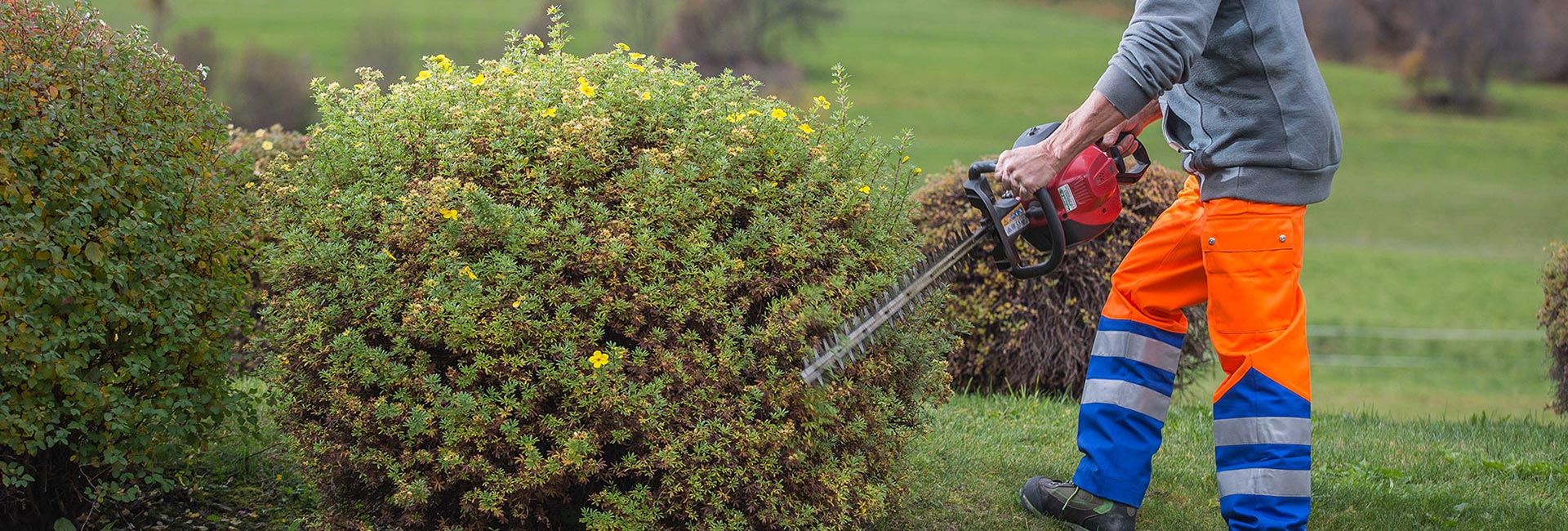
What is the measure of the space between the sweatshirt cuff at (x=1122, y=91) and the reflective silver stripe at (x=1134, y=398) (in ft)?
3.04

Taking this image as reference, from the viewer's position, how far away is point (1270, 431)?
11.3 feet

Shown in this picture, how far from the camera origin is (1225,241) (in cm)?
346

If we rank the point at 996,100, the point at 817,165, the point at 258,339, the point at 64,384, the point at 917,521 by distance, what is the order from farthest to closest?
the point at 996,100 < the point at 917,521 < the point at 258,339 < the point at 817,165 < the point at 64,384

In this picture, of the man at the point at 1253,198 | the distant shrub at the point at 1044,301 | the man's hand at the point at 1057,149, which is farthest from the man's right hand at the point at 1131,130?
the distant shrub at the point at 1044,301

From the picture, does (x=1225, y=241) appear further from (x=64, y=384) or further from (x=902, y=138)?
(x=64, y=384)

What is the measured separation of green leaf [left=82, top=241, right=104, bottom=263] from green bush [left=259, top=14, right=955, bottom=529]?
39 centimetres

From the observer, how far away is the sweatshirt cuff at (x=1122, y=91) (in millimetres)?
3244

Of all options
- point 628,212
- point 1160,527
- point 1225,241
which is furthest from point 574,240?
point 1160,527

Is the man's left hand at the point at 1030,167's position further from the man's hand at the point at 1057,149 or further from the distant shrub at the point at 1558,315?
the distant shrub at the point at 1558,315

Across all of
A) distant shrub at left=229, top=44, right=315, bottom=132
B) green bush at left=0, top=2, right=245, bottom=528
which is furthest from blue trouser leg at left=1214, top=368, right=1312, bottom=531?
distant shrub at left=229, top=44, right=315, bottom=132

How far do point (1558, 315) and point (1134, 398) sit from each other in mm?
3647

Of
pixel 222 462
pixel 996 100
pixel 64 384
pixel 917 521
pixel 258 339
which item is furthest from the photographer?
pixel 996 100

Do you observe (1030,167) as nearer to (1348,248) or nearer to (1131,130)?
(1131,130)

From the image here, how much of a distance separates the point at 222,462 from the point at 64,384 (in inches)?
44.6
